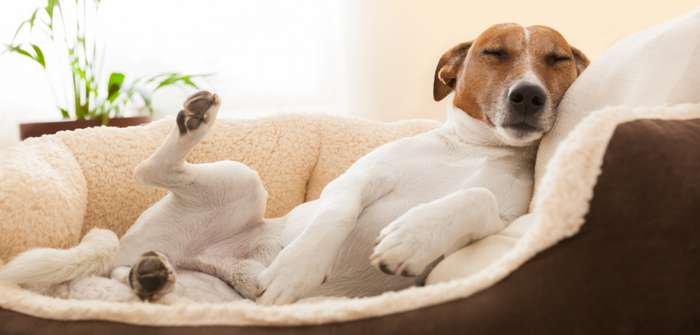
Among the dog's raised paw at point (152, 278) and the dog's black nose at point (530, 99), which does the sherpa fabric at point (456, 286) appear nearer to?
the dog's raised paw at point (152, 278)

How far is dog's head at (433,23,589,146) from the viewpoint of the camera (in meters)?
1.31

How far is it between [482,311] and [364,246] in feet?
1.76

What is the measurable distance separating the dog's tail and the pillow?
35.2 inches

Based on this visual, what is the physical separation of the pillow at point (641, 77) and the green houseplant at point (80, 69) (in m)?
1.94

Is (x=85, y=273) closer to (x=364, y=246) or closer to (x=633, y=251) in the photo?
(x=364, y=246)

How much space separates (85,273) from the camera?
4.01 ft

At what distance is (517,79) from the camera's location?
4.44 ft

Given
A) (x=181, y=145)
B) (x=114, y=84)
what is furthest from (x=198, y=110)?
(x=114, y=84)

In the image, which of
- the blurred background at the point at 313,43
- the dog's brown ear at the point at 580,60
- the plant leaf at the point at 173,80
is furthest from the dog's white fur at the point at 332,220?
the blurred background at the point at 313,43

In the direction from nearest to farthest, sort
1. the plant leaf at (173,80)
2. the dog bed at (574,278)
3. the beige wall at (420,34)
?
the dog bed at (574,278)
the plant leaf at (173,80)
the beige wall at (420,34)

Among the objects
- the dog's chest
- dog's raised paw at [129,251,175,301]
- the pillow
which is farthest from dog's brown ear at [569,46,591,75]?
dog's raised paw at [129,251,175,301]

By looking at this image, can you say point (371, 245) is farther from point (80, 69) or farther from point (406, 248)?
point (80, 69)

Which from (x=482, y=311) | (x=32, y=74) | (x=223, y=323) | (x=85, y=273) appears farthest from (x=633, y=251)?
(x=32, y=74)

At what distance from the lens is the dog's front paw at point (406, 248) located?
0.99 m
